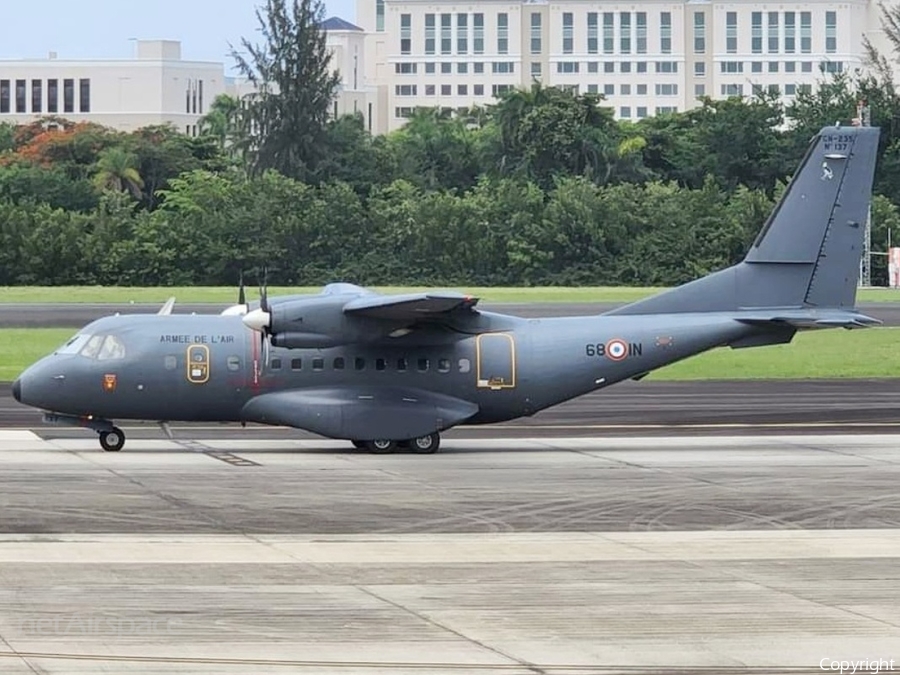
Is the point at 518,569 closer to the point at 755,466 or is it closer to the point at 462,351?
the point at 755,466

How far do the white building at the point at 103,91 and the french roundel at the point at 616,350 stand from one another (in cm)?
13800

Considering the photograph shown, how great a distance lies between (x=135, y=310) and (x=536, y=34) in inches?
5321

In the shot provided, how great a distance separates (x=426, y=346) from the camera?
29453 millimetres

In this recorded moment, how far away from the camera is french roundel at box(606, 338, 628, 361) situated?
1160 inches

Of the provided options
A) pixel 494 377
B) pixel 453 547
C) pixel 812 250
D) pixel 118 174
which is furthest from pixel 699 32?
pixel 453 547

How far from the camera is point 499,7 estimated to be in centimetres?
18938

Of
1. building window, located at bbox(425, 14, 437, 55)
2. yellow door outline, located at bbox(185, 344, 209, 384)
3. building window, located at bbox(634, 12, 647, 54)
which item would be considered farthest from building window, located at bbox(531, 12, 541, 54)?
yellow door outline, located at bbox(185, 344, 209, 384)

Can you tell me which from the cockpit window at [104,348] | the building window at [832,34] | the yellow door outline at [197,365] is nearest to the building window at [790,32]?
the building window at [832,34]

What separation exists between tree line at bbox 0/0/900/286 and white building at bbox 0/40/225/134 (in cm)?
4954

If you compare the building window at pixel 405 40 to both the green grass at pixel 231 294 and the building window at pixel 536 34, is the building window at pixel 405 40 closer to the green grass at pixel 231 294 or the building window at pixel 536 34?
the building window at pixel 536 34

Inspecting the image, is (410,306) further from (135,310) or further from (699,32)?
(699,32)

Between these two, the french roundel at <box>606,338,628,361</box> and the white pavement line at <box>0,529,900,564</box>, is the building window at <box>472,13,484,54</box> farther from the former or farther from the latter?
the white pavement line at <box>0,529,900,564</box>

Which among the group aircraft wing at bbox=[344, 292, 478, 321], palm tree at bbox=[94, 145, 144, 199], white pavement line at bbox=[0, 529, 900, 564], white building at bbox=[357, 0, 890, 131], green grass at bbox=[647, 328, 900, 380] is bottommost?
white pavement line at bbox=[0, 529, 900, 564]

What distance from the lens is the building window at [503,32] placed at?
18938 centimetres
